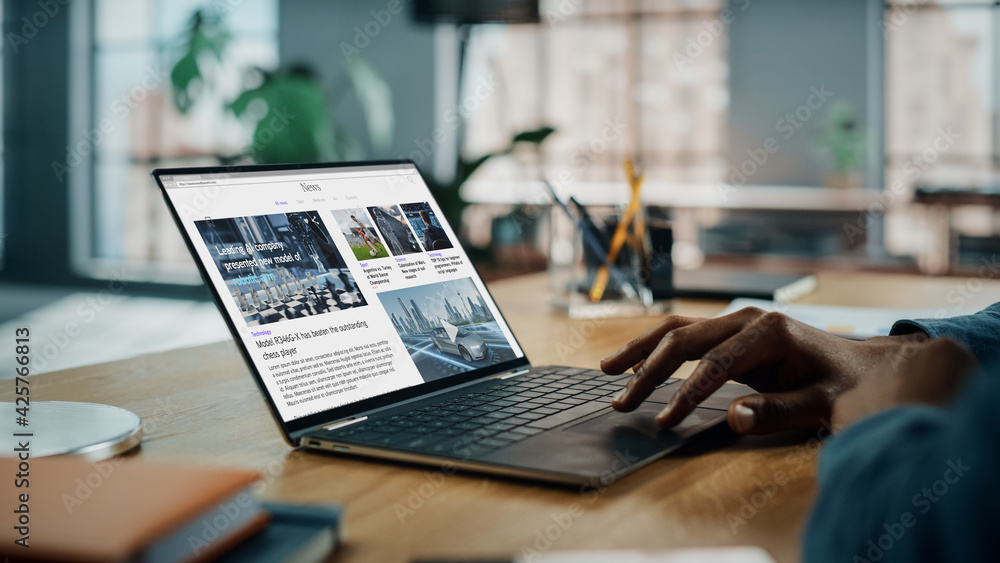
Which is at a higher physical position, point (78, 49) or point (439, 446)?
point (78, 49)

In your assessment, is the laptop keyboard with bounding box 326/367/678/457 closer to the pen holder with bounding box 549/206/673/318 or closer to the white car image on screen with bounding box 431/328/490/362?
the white car image on screen with bounding box 431/328/490/362

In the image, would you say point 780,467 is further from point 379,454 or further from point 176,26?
point 176,26

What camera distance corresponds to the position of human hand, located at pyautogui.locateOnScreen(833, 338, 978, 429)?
45cm

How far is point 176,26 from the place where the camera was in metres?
6.21

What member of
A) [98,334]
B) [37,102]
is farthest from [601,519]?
[37,102]

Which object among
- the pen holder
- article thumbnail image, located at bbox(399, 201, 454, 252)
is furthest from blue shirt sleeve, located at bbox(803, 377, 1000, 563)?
the pen holder

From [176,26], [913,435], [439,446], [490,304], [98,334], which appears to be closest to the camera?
[913,435]

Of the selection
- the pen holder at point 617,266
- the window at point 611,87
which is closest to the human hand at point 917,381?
the pen holder at point 617,266

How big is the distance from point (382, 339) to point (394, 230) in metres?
0.13

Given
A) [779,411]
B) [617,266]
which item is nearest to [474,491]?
[779,411]

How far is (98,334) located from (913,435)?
5311mm

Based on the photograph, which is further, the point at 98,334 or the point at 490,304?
the point at 98,334

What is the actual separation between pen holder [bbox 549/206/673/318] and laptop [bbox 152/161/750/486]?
0.47m

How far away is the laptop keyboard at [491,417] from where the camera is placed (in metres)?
0.59
